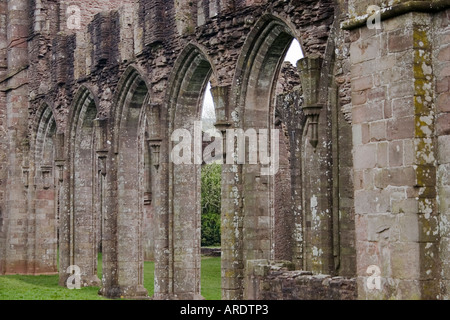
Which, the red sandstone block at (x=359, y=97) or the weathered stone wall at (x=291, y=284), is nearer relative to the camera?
the red sandstone block at (x=359, y=97)

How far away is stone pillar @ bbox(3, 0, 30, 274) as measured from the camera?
73.7 feet

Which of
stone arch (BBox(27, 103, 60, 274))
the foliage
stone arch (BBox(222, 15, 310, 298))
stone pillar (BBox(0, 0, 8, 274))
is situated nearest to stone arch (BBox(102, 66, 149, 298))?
the foliage

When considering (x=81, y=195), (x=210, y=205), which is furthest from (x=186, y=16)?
(x=210, y=205)

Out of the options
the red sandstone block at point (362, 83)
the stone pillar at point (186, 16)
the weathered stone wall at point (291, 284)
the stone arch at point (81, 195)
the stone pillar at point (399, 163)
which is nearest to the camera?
the stone pillar at point (399, 163)

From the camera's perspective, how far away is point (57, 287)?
18562 millimetres

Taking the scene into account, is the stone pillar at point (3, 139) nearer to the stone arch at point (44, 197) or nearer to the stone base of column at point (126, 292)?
the stone arch at point (44, 197)

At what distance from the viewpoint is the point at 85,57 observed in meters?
19.4

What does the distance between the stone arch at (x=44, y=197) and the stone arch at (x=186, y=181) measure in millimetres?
7570

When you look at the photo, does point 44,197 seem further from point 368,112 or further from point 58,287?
point 368,112

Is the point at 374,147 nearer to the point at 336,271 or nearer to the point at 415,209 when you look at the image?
the point at 415,209

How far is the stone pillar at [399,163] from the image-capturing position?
6.46 meters

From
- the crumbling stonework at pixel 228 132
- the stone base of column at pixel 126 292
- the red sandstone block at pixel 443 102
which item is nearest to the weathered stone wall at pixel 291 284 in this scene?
the crumbling stonework at pixel 228 132

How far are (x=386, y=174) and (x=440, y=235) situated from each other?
2.12 feet

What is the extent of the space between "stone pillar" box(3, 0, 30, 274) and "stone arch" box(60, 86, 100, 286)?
3088 millimetres
